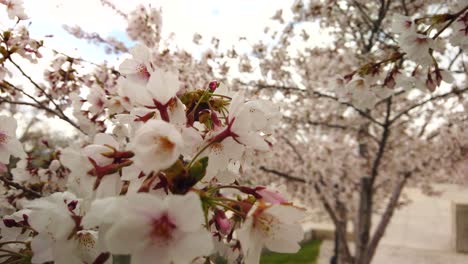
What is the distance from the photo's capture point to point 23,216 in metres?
0.69

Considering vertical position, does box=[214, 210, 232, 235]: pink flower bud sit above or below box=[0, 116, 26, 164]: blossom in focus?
below

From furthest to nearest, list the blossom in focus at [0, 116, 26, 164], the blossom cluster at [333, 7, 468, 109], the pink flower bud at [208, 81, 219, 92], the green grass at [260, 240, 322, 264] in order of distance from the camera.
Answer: the green grass at [260, 240, 322, 264] → the blossom cluster at [333, 7, 468, 109] → the blossom in focus at [0, 116, 26, 164] → the pink flower bud at [208, 81, 219, 92]

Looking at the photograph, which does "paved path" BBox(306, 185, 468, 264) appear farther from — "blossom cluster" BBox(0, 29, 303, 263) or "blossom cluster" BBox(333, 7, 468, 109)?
"blossom cluster" BBox(0, 29, 303, 263)

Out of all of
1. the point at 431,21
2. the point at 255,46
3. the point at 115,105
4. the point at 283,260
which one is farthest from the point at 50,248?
the point at 283,260

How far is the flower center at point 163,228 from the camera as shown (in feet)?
1.40

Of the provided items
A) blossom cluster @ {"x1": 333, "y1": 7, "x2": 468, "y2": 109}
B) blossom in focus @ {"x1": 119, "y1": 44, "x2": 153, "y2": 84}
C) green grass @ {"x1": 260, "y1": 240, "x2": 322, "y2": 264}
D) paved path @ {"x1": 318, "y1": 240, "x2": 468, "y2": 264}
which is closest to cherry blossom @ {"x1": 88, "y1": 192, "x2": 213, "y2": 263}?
blossom in focus @ {"x1": 119, "y1": 44, "x2": 153, "y2": 84}

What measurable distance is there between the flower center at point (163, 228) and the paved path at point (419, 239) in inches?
207

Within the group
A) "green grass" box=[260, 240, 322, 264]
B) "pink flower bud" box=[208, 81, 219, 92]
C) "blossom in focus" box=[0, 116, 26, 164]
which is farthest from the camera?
"green grass" box=[260, 240, 322, 264]

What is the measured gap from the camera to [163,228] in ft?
1.43

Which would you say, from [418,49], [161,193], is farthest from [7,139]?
[418,49]

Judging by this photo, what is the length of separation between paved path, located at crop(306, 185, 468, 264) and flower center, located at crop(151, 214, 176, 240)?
17.3ft

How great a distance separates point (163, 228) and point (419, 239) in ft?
24.0

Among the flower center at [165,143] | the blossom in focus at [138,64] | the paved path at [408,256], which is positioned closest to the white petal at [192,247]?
the flower center at [165,143]

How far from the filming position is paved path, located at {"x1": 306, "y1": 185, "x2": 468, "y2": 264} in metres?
5.52
